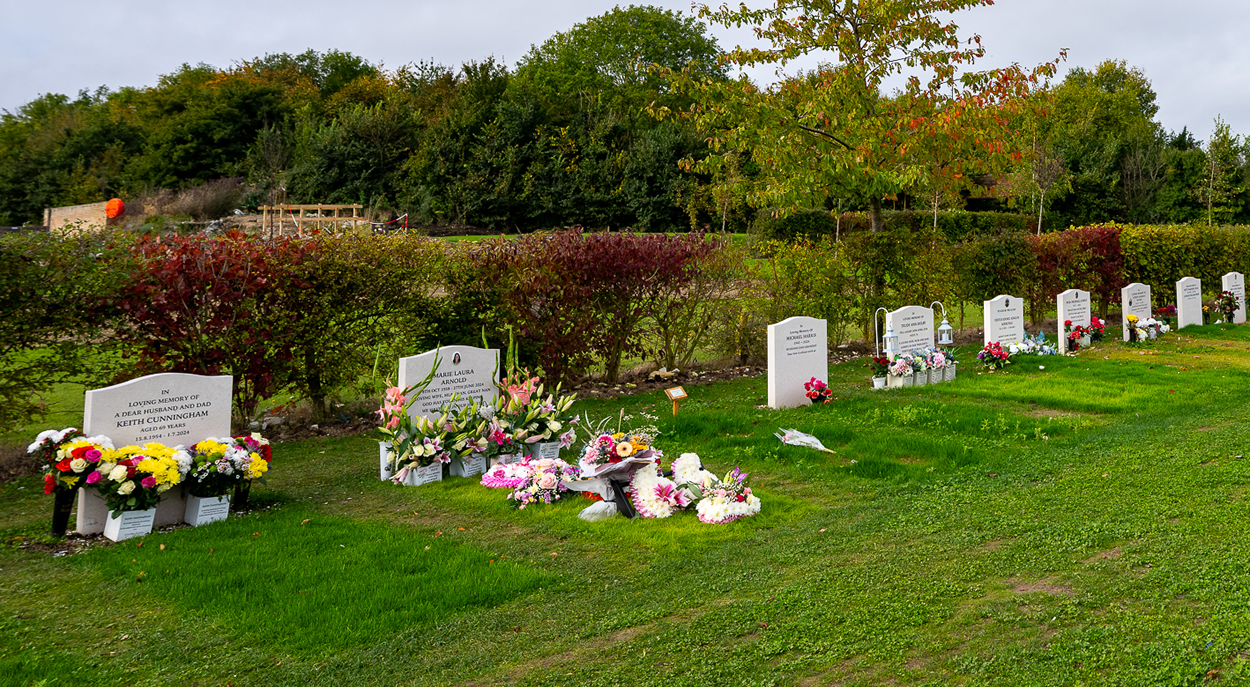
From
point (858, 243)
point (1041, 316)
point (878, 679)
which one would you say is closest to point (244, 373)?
point (878, 679)

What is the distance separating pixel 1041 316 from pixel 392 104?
109 feet

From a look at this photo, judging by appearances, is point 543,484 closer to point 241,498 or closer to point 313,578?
point 313,578

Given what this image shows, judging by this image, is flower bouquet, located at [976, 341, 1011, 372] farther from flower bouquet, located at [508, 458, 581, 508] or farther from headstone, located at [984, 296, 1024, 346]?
flower bouquet, located at [508, 458, 581, 508]

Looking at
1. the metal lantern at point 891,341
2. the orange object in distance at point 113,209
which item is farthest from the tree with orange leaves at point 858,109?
the orange object in distance at point 113,209

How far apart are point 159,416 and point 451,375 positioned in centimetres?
229

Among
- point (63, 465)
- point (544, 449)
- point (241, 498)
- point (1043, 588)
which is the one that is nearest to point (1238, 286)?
point (544, 449)

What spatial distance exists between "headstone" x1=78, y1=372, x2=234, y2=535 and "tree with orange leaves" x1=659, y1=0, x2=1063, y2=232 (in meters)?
10.3

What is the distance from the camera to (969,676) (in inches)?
118

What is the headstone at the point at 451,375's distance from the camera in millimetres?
6939

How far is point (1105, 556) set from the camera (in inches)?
163

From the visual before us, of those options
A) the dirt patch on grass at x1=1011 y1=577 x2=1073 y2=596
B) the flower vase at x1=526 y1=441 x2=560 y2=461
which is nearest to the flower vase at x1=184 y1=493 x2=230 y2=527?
the flower vase at x1=526 y1=441 x2=560 y2=461

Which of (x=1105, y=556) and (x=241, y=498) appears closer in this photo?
(x=1105, y=556)

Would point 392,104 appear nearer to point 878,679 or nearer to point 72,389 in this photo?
point 72,389

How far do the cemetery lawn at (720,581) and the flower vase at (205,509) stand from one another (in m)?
0.32
